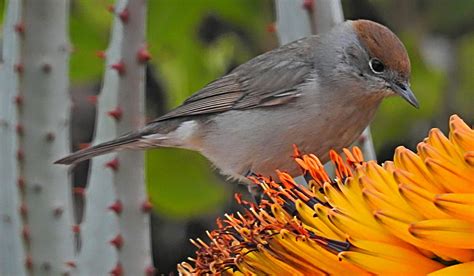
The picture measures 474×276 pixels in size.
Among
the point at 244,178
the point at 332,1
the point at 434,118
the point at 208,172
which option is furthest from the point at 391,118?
the point at 332,1

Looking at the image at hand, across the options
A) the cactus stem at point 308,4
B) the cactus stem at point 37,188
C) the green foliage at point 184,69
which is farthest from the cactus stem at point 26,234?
the green foliage at point 184,69

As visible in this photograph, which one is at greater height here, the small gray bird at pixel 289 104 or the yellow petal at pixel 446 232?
the small gray bird at pixel 289 104

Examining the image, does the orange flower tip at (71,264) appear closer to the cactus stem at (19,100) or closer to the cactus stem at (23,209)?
the cactus stem at (23,209)

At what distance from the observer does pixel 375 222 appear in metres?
1.66

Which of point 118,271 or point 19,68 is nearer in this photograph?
point 118,271

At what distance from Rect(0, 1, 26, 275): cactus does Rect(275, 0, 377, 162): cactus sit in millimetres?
748

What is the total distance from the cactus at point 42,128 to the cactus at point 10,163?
3 cm

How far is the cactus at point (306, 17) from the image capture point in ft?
8.59

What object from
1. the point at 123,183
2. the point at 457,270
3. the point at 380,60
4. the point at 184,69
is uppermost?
the point at 184,69

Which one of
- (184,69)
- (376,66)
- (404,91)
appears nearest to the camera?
(404,91)

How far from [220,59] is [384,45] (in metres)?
1.45

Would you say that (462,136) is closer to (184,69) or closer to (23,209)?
(23,209)

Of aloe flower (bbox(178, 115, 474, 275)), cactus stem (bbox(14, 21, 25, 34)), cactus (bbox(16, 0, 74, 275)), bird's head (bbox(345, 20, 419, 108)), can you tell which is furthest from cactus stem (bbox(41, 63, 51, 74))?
aloe flower (bbox(178, 115, 474, 275))

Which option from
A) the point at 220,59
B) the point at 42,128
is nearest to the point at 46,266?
the point at 42,128
